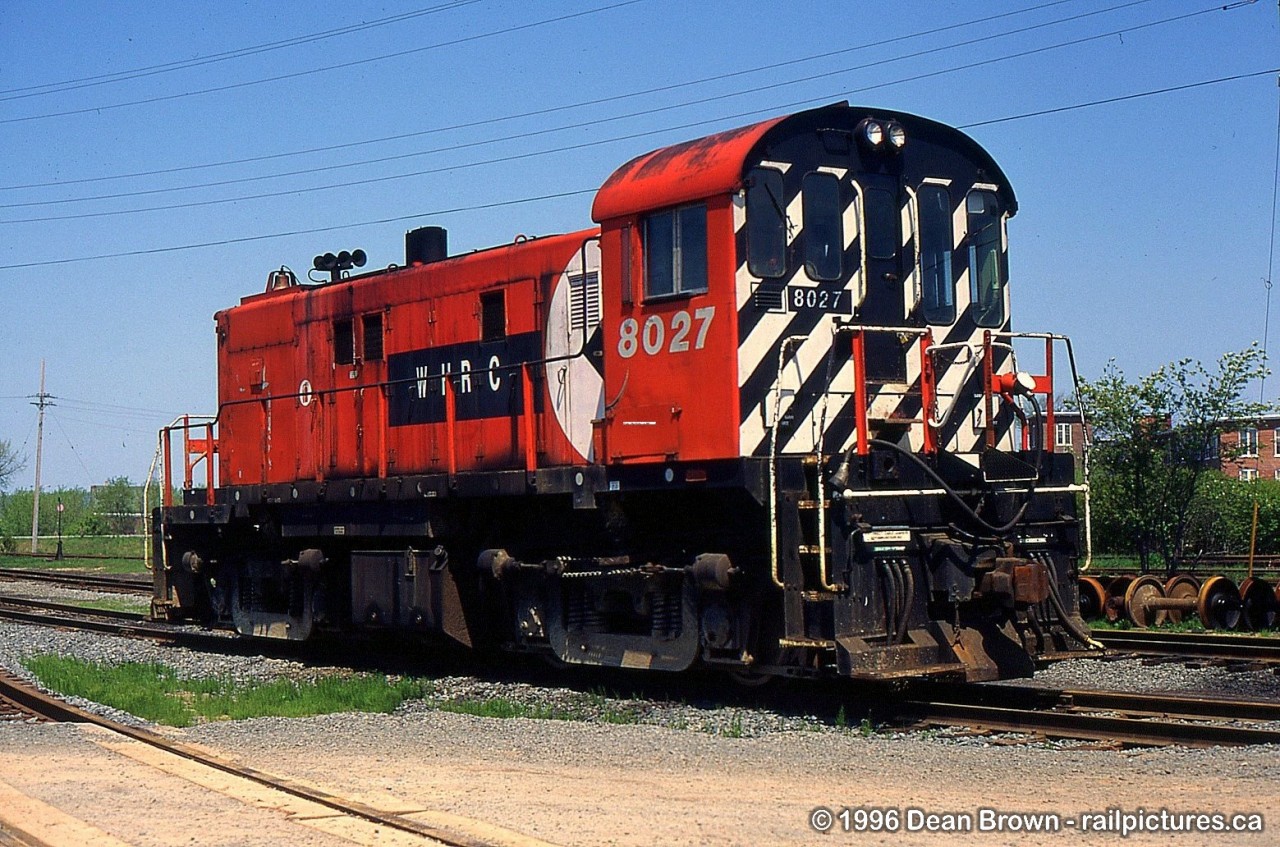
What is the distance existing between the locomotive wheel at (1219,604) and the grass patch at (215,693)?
8.84 m

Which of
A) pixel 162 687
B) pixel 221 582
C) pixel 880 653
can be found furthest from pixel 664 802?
pixel 221 582

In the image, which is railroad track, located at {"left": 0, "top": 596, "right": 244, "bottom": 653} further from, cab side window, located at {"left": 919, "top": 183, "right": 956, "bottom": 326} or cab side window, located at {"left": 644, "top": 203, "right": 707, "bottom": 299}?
cab side window, located at {"left": 919, "top": 183, "right": 956, "bottom": 326}

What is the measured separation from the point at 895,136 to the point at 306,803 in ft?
22.3

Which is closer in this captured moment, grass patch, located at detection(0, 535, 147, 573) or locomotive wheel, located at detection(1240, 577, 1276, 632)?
locomotive wheel, located at detection(1240, 577, 1276, 632)

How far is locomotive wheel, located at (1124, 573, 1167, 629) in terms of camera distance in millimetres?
16344

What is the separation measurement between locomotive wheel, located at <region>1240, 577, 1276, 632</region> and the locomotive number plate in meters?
7.84

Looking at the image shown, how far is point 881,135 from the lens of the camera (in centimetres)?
1102

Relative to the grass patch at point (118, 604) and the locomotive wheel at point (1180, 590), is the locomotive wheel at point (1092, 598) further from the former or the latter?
the grass patch at point (118, 604)

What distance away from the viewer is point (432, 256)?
14.7 m

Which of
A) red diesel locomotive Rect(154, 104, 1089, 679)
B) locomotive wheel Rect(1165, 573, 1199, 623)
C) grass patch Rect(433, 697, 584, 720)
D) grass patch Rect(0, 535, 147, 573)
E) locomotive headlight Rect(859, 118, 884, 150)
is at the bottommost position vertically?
grass patch Rect(433, 697, 584, 720)

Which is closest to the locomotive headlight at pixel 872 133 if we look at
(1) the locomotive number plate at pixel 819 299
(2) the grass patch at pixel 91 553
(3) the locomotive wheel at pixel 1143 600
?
(1) the locomotive number plate at pixel 819 299

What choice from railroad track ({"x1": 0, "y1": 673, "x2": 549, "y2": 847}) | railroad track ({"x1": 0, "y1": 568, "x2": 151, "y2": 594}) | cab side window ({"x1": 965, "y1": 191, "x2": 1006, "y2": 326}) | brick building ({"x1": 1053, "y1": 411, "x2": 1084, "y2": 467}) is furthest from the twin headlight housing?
railroad track ({"x1": 0, "y1": 568, "x2": 151, "y2": 594})

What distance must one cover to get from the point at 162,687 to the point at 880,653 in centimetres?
661

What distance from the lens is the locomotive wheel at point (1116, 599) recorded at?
54.3 ft
